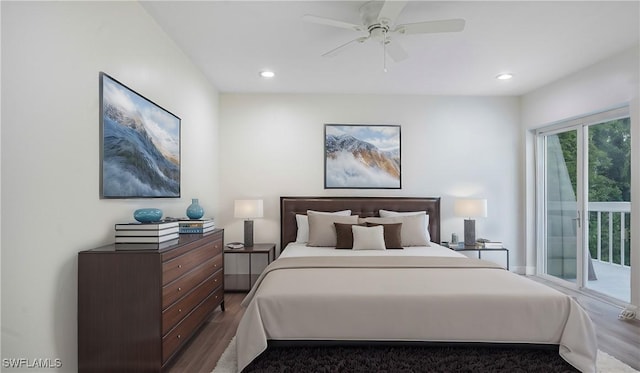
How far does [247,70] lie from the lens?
157 inches

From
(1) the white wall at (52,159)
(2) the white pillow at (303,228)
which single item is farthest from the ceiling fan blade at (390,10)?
(2) the white pillow at (303,228)

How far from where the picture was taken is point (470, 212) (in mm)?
4555

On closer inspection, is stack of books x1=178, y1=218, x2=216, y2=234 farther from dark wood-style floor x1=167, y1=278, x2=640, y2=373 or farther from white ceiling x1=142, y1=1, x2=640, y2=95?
white ceiling x1=142, y1=1, x2=640, y2=95

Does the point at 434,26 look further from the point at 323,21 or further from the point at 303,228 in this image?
the point at 303,228

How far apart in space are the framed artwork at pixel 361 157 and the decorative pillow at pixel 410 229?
2.40ft

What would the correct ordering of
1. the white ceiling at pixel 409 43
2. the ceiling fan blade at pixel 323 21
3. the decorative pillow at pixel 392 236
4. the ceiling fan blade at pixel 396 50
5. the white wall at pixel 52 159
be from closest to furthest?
the white wall at pixel 52 159 < the ceiling fan blade at pixel 323 21 < the white ceiling at pixel 409 43 < the ceiling fan blade at pixel 396 50 < the decorative pillow at pixel 392 236

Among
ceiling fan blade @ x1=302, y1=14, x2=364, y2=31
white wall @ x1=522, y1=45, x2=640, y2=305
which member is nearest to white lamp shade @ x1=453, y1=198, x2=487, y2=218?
white wall @ x1=522, y1=45, x2=640, y2=305

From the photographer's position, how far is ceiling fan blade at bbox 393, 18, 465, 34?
7.81 ft

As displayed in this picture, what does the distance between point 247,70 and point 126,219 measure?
7.18ft

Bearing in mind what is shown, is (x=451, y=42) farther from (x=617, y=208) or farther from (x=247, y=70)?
(x=617, y=208)

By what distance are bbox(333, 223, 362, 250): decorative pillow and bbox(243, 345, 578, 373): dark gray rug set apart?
172 centimetres

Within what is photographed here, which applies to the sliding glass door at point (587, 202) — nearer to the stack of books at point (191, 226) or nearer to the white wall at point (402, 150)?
the white wall at point (402, 150)

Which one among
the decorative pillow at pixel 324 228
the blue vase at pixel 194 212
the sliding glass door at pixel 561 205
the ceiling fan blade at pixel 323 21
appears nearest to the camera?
the ceiling fan blade at pixel 323 21

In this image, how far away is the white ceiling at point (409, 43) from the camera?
2680 mm
